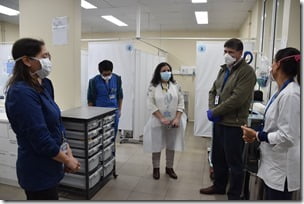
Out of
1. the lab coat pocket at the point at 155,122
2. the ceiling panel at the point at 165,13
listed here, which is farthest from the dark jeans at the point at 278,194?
the ceiling panel at the point at 165,13

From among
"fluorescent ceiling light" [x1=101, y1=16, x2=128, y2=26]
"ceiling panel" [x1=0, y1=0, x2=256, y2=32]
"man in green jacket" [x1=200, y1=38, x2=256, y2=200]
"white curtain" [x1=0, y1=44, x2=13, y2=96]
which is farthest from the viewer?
"fluorescent ceiling light" [x1=101, y1=16, x2=128, y2=26]

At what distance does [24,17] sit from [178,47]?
4506 mm

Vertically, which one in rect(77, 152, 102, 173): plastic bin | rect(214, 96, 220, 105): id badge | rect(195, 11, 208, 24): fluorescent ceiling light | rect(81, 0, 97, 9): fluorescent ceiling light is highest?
rect(81, 0, 97, 9): fluorescent ceiling light

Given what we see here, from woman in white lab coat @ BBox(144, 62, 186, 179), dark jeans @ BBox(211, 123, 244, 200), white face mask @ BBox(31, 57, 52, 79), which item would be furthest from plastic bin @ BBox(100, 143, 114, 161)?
white face mask @ BBox(31, 57, 52, 79)

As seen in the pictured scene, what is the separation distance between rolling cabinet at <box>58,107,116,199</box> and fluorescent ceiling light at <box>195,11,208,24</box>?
131 inches

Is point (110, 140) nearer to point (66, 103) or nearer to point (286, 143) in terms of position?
point (66, 103)

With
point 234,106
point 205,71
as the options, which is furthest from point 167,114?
point 205,71

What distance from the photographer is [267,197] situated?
1.41 metres

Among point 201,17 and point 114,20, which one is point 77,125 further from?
point 114,20

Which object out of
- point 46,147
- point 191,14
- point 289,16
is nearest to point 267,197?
point 46,147

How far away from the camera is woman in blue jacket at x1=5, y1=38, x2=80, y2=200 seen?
1.16m

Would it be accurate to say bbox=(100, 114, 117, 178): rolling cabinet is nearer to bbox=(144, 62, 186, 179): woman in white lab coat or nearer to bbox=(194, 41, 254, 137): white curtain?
bbox=(144, 62, 186, 179): woman in white lab coat

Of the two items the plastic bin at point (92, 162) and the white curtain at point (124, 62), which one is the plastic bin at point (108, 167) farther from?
the white curtain at point (124, 62)

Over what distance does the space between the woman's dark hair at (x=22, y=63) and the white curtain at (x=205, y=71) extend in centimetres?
291
